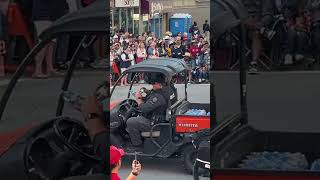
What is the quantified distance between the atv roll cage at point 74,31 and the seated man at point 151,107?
0.35 meters

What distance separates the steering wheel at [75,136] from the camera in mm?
2586

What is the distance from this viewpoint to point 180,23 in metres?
2.46

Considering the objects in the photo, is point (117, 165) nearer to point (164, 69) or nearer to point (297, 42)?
point (164, 69)

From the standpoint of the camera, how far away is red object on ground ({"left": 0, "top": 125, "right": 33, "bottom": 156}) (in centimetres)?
261

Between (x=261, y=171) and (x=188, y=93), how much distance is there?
51 centimetres

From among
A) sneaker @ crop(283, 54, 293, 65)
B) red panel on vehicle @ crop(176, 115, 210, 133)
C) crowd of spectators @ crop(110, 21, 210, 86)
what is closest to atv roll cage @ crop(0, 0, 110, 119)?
crowd of spectators @ crop(110, 21, 210, 86)

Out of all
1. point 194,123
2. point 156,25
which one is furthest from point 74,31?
point 194,123

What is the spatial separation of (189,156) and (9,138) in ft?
3.05

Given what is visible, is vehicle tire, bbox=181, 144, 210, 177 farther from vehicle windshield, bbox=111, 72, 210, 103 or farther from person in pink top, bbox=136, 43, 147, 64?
person in pink top, bbox=136, 43, 147, 64

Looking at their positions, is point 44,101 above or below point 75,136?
above

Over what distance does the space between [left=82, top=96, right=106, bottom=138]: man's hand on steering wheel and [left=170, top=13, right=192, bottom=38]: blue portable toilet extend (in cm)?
53

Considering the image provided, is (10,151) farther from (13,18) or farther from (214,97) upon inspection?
(214,97)

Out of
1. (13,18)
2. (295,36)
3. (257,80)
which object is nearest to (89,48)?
(13,18)

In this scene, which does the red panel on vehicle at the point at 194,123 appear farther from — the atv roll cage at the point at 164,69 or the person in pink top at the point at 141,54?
the person in pink top at the point at 141,54
